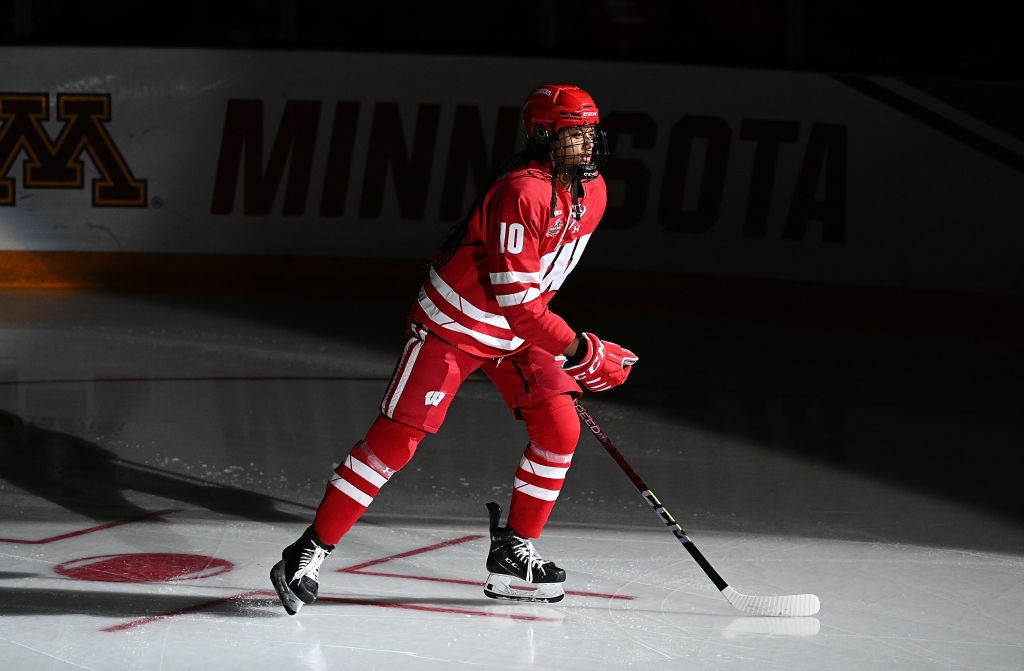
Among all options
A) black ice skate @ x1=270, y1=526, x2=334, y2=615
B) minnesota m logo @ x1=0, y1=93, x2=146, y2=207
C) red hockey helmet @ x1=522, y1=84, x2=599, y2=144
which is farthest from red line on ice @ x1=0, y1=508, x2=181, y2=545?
minnesota m logo @ x1=0, y1=93, x2=146, y2=207

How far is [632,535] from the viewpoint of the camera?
16.5 ft

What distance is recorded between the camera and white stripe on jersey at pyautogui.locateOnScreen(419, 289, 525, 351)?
4148mm

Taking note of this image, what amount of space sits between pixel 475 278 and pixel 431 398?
343 mm

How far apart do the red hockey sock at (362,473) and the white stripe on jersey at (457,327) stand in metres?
0.29

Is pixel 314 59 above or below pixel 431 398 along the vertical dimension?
above

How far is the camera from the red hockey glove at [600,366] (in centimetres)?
409

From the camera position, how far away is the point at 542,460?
4.26 m

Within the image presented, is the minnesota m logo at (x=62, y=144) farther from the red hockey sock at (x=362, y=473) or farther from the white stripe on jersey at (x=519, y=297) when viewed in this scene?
the white stripe on jersey at (x=519, y=297)

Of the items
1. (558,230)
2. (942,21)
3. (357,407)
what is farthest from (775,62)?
(558,230)

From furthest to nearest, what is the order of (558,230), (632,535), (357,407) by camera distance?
(357,407), (632,535), (558,230)

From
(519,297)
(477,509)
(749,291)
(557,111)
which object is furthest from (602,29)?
(519,297)

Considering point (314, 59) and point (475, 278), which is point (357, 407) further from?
point (314, 59)

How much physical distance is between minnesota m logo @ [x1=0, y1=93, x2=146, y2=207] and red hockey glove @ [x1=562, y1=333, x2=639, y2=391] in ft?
20.9

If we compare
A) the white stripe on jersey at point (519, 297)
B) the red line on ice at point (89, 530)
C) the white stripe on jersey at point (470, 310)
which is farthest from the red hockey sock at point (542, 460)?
the red line on ice at point (89, 530)
